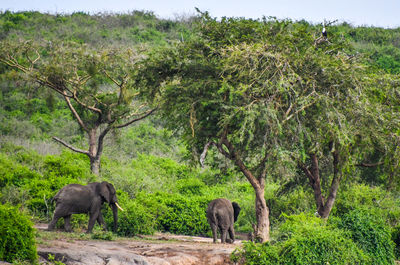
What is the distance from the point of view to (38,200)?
634 inches

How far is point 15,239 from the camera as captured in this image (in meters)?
8.56

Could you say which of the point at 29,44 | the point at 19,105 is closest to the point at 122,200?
the point at 29,44

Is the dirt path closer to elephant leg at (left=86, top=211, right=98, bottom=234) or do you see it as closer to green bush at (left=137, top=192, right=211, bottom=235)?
elephant leg at (left=86, top=211, right=98, bottom=234)

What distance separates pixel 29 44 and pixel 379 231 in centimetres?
1734

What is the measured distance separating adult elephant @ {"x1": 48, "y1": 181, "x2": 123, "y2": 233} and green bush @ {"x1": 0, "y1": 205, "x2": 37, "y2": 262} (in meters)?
4.93

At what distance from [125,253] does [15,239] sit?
8.87 ft

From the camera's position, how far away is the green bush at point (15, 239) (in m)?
8.43

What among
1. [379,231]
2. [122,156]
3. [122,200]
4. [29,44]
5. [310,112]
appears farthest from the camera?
[122,156]

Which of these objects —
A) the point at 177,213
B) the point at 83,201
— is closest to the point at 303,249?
the point at 83,201

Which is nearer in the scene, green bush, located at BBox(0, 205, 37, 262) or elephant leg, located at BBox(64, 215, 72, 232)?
green bush, located at BBox(0, 205, 37, 262)

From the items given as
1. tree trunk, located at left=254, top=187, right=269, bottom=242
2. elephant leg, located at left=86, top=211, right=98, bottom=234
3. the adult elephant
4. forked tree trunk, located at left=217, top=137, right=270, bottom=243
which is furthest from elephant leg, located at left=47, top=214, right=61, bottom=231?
tree trunk, located at left=254, top=187, right=269, bottom=242

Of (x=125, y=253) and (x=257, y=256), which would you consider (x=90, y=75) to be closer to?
(x=125, y=253)

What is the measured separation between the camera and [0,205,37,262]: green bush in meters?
8.43

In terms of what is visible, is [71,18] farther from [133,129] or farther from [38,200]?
[38,200]
